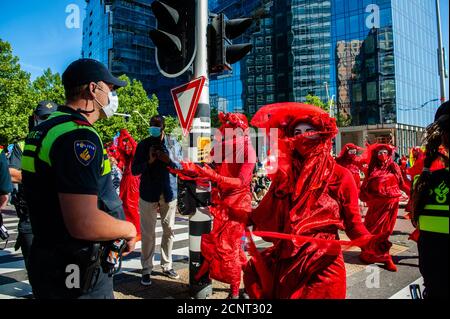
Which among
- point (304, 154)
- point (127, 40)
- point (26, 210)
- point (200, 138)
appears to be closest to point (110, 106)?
point (304, 154)

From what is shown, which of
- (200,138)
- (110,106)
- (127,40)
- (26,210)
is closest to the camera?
(110,106)

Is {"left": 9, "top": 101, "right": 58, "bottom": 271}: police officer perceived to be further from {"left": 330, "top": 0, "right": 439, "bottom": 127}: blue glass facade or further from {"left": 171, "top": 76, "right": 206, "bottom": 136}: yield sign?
{"left": 330, "top": 0, "right": 439, "bottom": 127}: blue glass facade

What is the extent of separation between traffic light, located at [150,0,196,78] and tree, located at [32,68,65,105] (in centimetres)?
2660

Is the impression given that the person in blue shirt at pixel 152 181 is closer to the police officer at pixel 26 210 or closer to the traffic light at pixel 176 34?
the traffic light at pixel 176 34

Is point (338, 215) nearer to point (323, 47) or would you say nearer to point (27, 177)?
point (27, 177)

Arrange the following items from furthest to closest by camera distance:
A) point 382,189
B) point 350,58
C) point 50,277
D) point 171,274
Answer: point 350,58 → point 382,189 → point 171,274 → point 50,277

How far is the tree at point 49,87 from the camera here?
93.1ft

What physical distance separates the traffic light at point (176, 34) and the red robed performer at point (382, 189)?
4035 millimetres

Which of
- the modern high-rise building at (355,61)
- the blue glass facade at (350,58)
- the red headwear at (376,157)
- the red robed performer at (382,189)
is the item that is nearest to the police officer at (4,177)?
the red robed performer at (382,189)

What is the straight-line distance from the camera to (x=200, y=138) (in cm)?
415

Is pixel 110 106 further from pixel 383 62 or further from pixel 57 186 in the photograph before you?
pixel 383 62

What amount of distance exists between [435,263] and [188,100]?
292cm

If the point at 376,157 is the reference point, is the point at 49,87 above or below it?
above

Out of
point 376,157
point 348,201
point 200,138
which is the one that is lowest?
point 348,201
